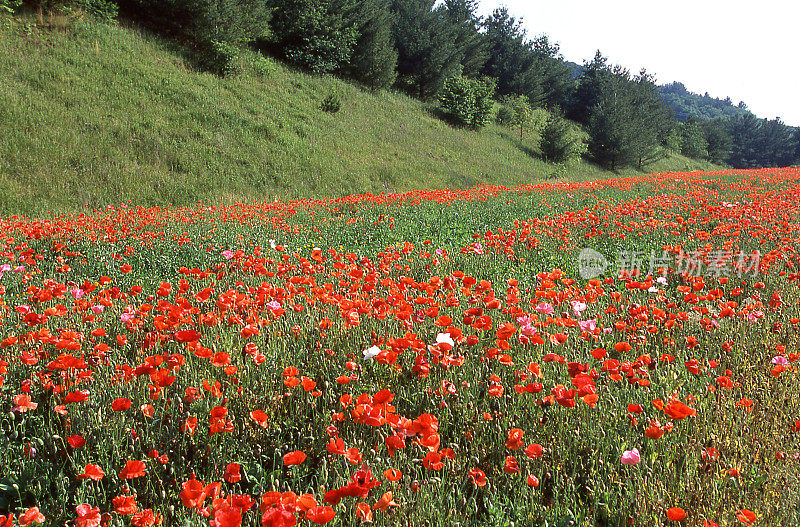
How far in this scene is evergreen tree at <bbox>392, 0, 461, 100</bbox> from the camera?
104ft

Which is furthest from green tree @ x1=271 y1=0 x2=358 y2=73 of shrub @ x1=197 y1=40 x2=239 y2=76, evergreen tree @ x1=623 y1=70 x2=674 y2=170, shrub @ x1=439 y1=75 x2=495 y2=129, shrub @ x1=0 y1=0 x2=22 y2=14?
evergreen tree @ x1=623 y1=70 x2=674 y2=170

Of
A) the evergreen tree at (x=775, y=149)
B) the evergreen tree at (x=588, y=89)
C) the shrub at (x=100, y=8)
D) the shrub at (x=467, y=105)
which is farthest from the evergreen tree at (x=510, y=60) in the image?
the evergreen tree at (x=775, y=149)

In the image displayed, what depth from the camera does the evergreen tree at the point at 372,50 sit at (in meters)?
26.5

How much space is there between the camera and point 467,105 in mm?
27281

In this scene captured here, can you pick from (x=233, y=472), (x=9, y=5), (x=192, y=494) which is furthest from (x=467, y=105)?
(x=192, y=494)

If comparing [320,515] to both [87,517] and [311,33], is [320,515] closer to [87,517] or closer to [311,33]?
[87,517]

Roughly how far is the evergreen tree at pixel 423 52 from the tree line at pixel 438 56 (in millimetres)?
71

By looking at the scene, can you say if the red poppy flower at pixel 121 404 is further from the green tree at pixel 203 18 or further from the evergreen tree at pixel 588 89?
the evergreen tree at pixel 588 89

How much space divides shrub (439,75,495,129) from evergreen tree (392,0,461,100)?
4.12 metres

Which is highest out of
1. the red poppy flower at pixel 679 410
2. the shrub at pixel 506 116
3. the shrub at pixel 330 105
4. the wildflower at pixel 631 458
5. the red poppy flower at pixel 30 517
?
the shrub at pixel 506 116

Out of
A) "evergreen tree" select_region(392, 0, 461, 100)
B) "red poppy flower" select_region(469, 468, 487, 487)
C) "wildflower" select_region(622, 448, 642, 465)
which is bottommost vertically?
"red poppy flower" select_region(469, 468, 487, 487)

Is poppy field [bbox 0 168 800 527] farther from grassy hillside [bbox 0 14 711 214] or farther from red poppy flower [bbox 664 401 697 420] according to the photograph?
grassy hillside [bbox 0 14 711 214]

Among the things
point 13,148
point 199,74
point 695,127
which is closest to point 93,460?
point 13,148

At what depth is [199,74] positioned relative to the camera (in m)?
17.7
